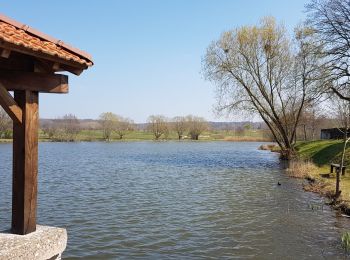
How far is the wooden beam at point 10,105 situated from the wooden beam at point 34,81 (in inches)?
10.0

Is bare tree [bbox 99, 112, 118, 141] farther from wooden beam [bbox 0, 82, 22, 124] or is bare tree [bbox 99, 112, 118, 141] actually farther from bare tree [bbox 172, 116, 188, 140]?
wooden beam [bbox 0, 82, 22, 124]

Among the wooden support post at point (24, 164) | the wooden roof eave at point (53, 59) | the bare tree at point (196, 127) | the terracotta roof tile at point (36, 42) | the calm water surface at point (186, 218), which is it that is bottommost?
the calm water surface at point (186, 218)

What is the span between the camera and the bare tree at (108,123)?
10359 centimetres

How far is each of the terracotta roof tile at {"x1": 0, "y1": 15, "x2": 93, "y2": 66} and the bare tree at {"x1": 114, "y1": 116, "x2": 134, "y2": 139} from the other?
103 meters

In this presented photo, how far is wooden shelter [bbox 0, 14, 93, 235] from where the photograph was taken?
19.6 ft

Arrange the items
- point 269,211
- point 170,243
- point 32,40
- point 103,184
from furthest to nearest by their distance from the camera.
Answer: point 103,184, point 269,211, point 170,243, point 32,40

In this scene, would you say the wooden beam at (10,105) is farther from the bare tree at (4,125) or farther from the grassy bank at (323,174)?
the bare tree at (4,125)

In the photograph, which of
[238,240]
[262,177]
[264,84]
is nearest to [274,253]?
[238,240]

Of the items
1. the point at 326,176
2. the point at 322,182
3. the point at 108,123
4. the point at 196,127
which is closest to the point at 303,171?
the point at 326,176

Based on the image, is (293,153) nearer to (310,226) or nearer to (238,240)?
(310,226)

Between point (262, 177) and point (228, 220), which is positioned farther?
point (262, 177)

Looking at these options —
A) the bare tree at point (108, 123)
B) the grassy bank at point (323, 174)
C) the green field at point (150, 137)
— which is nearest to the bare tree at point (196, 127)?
the green field at point (150, 137)

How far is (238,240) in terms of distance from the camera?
11.6 meters

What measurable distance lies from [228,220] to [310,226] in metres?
2.68
